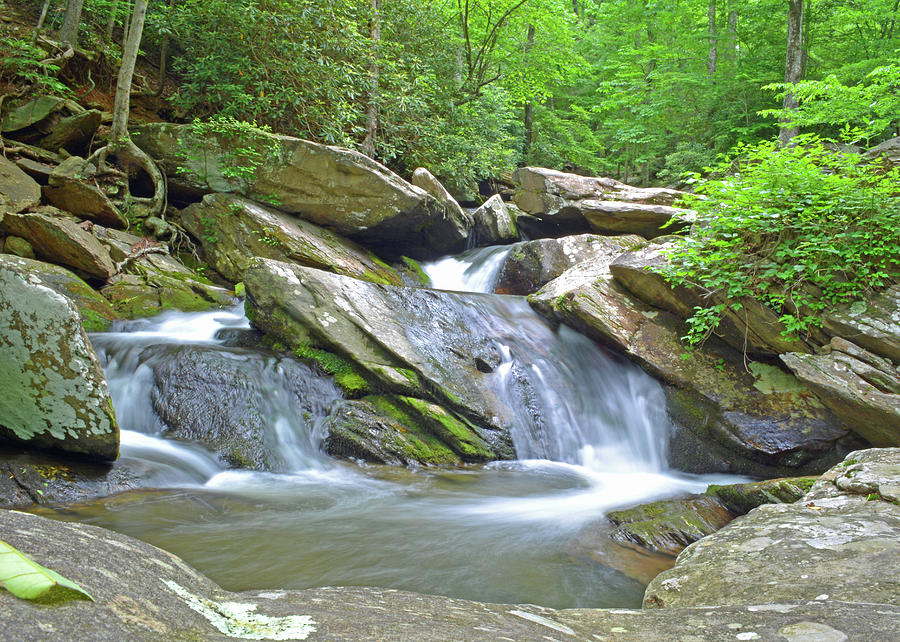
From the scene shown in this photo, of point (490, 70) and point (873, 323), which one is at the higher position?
point (490, 70)

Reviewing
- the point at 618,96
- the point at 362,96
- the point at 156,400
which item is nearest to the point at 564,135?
the point at 618,96

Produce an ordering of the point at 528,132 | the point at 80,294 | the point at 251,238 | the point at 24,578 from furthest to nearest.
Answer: the point at 528,132 < the point at 251,238 < the point at 80,294 < the point at 24,578

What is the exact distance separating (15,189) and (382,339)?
6714 mm

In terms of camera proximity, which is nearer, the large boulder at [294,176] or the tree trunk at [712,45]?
the large boulder at [294,176]

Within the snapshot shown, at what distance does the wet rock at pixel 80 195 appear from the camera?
30.5 ft

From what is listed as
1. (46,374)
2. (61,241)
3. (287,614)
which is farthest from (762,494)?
(61,241)

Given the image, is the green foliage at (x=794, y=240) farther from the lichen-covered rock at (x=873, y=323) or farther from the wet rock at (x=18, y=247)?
the wet rock at (x=18, y=247)

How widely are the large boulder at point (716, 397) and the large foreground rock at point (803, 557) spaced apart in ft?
9.45

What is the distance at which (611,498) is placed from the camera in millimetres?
5812

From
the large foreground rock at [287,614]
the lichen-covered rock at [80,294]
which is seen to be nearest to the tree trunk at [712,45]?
the lichen-covered rock at [80,294]

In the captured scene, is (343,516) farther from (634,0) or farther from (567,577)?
(634,0)

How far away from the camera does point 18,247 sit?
26.6ft

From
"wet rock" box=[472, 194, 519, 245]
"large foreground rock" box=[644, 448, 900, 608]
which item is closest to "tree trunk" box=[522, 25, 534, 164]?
"wet rock" box=[472, 194, 519, 245]

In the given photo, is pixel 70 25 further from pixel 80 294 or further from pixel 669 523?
pixel 669 523
